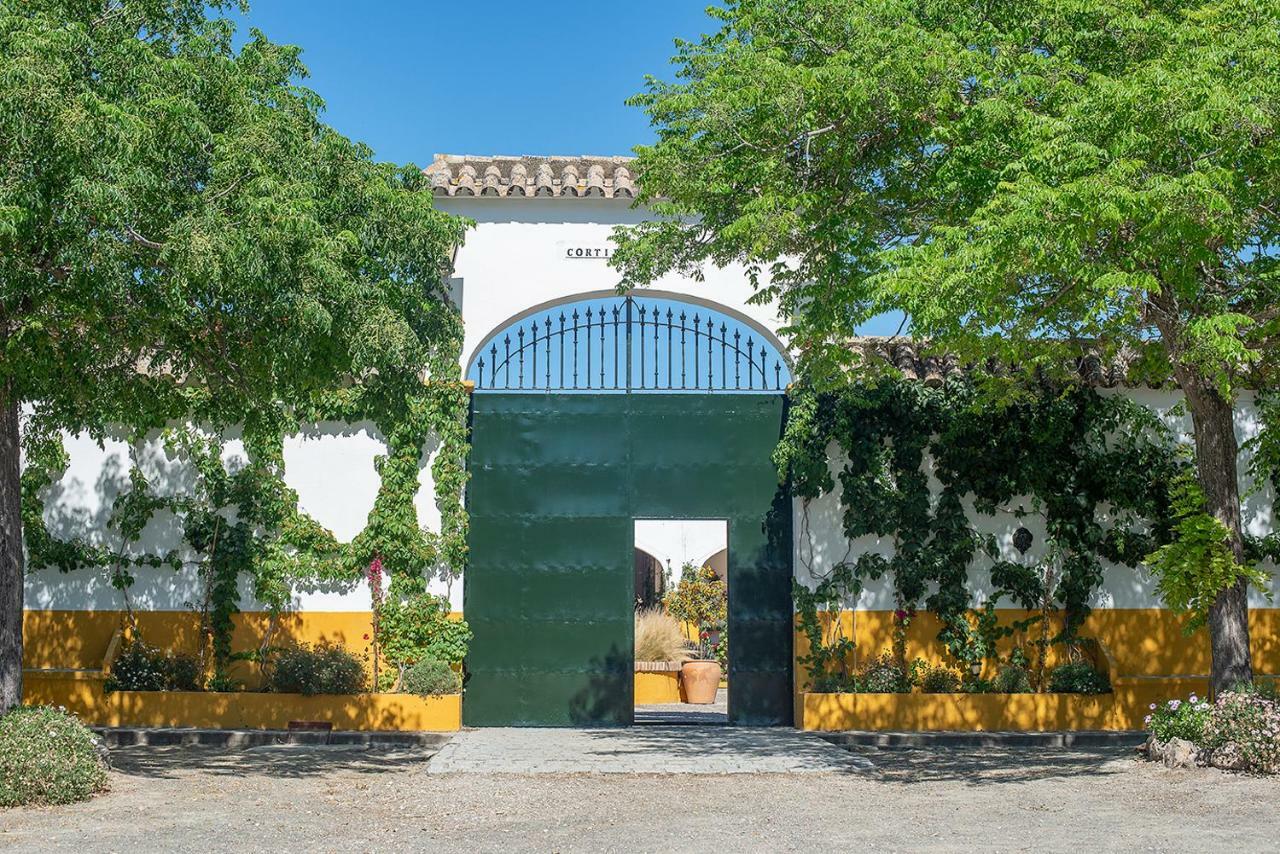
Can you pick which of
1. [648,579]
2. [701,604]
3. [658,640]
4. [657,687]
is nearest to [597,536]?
[657,687]

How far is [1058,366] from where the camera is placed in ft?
42.5

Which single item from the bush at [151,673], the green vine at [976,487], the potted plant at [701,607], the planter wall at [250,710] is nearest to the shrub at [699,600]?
the potted plant at [701,607]

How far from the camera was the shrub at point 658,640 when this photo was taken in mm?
21453

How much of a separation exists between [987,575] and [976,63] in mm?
6629

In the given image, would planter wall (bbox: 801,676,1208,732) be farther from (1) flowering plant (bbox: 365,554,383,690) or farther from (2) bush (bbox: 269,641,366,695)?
(2) bush (bbox: 269,641,366,695)

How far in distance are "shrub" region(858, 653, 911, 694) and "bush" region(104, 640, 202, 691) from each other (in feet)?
23.5

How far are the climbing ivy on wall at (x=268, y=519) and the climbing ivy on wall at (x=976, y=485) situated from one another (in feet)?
12.6

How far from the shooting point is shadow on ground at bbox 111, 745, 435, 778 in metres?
11.1

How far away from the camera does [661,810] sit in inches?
364

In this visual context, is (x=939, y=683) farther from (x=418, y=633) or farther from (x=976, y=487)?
(x=418, y=633)

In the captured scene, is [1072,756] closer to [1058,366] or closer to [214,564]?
[1058,366]

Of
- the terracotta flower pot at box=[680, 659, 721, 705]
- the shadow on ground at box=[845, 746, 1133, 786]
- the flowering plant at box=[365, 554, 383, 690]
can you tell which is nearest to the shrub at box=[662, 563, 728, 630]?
the terracotta flower pot at box=[680, 659, 721, 705]

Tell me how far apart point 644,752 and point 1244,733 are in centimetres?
509

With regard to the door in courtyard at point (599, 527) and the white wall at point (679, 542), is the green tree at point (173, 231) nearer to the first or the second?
the door in courtyard at point (599, 527)
